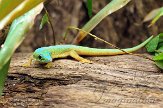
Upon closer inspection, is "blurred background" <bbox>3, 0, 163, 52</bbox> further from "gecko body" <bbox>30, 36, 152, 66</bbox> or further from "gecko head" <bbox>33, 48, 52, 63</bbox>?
"gecko head" <bbox>33, 48, 52, 63</bbox>

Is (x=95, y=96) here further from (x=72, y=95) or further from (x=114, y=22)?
(x=114, y=22)

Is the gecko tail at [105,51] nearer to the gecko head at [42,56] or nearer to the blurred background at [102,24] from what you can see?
the gecko head at [42,56]

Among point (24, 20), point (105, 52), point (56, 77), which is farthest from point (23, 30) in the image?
point (105, 52)

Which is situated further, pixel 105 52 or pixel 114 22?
pixel 114 22

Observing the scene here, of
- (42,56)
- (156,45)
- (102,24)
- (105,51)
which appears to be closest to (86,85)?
(42,56)

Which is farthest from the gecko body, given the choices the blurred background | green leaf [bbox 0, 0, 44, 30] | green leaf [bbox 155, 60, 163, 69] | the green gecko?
the blurred background

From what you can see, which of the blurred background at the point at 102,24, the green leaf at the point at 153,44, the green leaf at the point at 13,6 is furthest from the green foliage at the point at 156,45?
the blurred background at the point at 102,24
